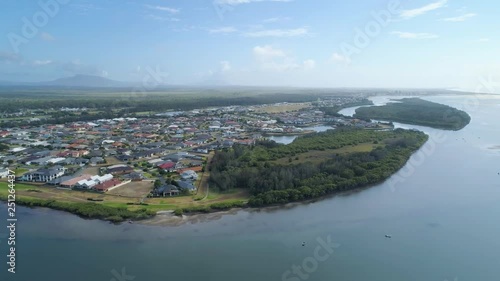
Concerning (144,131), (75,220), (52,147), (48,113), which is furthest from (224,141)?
(48,113)

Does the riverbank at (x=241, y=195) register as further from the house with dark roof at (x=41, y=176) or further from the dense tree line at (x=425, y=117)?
the dense tree line at (x=425, y=117)

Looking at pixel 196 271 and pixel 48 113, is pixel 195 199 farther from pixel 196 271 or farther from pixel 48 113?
pixel 48 113

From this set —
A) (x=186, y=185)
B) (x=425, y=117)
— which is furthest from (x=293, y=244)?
(x=425, y=117)

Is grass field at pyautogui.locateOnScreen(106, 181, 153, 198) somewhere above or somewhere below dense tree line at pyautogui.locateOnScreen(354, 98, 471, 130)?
below

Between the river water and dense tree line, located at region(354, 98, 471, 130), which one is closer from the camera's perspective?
the river water

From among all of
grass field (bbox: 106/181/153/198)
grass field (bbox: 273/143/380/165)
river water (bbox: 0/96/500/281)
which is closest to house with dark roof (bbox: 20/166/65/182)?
river water (bbox: 0/96/500/281)

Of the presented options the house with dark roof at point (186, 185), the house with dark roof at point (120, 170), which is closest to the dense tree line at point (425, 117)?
the house with dark roof at point (186, 185)

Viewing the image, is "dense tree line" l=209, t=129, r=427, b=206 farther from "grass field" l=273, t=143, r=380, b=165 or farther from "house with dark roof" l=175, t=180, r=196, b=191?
"house with dark roof" l=175, t=180, r=196, b=191

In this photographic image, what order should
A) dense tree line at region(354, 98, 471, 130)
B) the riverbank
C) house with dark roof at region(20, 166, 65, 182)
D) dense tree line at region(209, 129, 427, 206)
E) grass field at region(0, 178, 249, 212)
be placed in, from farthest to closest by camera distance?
dense tree line at region(354, 98, 471, 130) → house with dark roof at region(20, 166, 65, 182) → dense tree line at region(209, 129, 427, 206) → grass field at region(0, 178, 249, 212) → the riverbank
